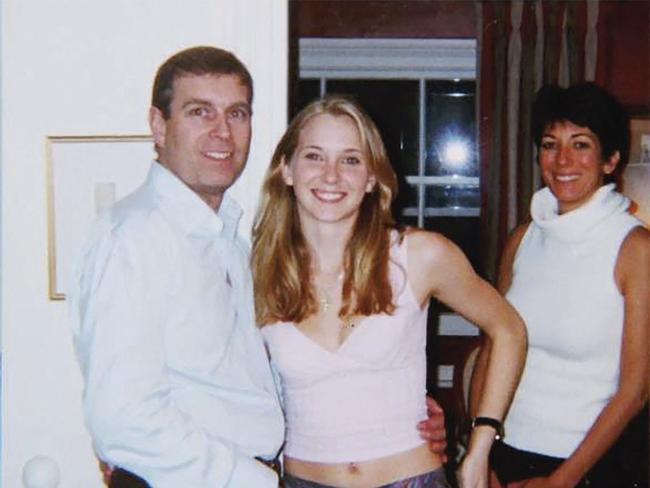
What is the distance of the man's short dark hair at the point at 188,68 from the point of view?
141 cm

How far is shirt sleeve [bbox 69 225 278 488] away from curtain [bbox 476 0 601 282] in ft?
9.65

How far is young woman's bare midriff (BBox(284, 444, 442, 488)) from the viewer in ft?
4.89

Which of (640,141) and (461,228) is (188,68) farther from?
(461,228)

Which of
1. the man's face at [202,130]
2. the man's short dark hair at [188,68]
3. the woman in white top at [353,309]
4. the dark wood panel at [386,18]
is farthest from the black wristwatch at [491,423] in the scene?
the dark wood panel at [386,18]

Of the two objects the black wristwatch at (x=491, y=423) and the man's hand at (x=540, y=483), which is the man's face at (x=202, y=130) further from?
the man's hand at (x=540, y=483)

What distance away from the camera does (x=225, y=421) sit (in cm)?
135

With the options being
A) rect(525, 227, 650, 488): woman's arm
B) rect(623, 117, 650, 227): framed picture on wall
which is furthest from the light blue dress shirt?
rect(623, 117, 650, 227): framed picture on wall

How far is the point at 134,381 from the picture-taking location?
3.94 feet

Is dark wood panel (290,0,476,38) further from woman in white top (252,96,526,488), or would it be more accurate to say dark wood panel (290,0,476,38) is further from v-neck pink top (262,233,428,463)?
v-neck pink top (262,233,428,463)

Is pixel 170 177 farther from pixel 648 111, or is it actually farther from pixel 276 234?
pixel 648 111

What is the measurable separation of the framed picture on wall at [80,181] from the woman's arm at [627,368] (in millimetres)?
1070

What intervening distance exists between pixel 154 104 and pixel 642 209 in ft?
7.99

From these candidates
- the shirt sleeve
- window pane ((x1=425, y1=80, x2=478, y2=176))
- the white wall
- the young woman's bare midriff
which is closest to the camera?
the shirt sleeve

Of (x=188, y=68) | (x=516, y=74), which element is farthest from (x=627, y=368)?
(x=516, y=74)
